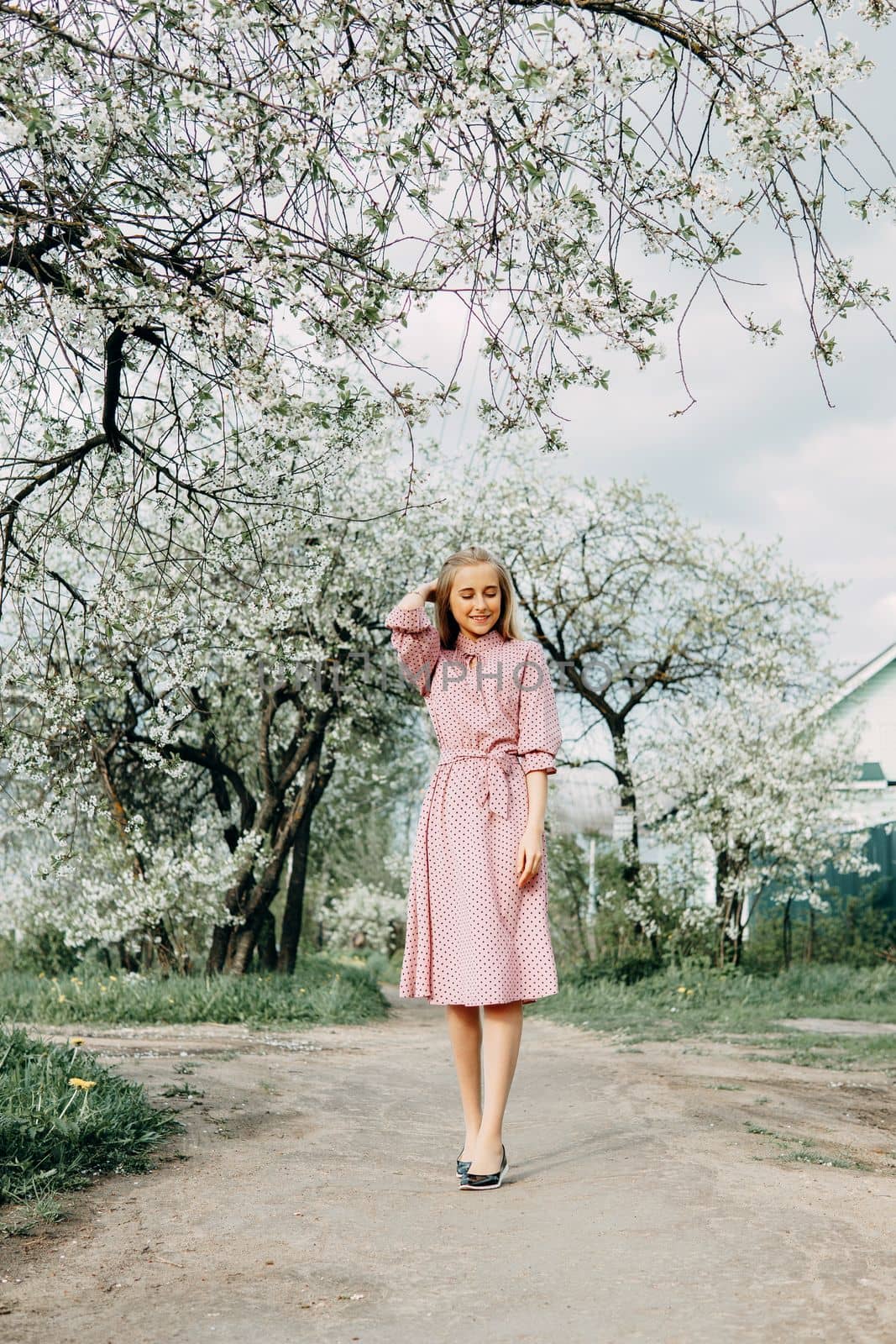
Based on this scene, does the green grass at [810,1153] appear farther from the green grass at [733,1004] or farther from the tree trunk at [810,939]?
the tree trunk at [810,939]

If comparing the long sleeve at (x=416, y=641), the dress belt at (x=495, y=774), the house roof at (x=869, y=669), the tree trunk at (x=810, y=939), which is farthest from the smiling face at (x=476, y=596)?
the house roof at (x=869, y=669)

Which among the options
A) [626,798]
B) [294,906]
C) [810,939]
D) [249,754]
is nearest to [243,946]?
[294,906]

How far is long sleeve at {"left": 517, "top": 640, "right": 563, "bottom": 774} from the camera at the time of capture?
382 centimetres

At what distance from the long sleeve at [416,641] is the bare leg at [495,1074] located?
3.49ft

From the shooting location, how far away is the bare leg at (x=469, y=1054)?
12.4 feet

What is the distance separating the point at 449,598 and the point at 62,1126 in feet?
6.71

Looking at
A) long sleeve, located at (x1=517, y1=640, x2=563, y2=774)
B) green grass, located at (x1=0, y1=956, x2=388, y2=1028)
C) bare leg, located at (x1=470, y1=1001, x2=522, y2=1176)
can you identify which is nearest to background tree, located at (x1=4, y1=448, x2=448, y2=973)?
green grass, located at (x1=0, y1=956, x2=388, y2=1028)

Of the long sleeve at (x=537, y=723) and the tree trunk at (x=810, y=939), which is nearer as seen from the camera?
the long sleeve at (x=537, y=723)

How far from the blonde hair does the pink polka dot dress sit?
0.13ft

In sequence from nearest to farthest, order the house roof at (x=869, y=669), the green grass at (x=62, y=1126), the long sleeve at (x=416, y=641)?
the green grass at (x=62, y=1126)
the long sleeve at (x=416, y=641)
the house roof at (x=869, y=669)

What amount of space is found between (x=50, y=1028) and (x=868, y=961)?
962 cm

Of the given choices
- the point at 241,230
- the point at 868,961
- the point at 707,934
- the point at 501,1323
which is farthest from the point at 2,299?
the point at 868,961

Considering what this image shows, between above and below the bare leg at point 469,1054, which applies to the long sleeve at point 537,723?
above

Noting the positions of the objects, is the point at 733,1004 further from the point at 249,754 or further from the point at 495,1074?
the point at 495,1074
